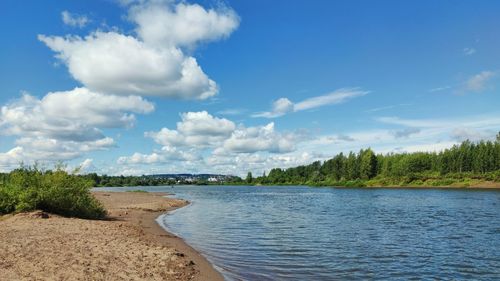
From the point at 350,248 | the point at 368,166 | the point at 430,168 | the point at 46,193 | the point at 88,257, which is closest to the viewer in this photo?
the point at 88,257

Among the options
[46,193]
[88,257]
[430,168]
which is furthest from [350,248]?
[430,168]

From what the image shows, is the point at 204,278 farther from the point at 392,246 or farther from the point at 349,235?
the point at 349,235

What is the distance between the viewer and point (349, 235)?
98.0ft

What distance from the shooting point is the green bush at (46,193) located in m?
31.1

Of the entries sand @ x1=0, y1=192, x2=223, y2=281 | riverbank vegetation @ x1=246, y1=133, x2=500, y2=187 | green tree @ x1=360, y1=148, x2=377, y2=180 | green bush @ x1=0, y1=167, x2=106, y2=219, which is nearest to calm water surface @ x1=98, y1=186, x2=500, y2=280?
sand @ x1=0, y1=192, x2=223, y2=281

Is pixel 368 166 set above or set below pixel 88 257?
above

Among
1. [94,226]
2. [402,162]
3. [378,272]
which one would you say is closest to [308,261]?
[378,272]

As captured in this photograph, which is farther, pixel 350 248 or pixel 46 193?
pixel 46 193

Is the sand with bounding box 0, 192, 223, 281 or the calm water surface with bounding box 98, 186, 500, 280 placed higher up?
the sand with bounding box 0, 192, 223, 281

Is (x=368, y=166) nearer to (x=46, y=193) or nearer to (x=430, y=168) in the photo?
(x=430, y=168)

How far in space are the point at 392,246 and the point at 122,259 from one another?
15.9 meters

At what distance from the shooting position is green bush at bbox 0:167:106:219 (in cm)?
3112

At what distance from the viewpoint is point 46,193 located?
3183cm

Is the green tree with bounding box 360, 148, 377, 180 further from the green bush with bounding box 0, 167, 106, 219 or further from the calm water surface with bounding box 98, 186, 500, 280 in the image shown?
the green bush with bounding box 0, 167, 106, 219
